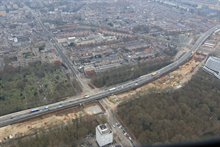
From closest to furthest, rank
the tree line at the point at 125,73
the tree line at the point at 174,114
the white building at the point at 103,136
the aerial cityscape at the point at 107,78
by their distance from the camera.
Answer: the white building at the point at 103,136 → the tree line at the point at 174,114 → the aerial cityscape at the point at 107,78 → the tree line at the point at 125,73

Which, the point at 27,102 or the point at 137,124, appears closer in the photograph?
the point at 137,124

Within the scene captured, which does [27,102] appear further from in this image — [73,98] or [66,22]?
[66,22]

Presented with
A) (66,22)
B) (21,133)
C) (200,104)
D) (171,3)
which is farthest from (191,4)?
(21,133)

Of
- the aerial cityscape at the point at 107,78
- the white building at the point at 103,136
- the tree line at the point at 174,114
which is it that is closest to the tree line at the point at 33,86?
the aerial cityscape at the point at 107,78

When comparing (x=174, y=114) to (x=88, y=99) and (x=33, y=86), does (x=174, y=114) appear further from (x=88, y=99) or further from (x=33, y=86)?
(x=33, y=86)

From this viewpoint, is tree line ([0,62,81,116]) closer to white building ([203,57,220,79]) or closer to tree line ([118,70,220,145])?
Answer: tree line ([118,70,220,145])

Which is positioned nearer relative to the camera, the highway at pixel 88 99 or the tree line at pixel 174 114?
the tree line at pixel 174 114

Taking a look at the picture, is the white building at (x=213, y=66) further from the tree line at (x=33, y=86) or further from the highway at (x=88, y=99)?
the tree line at (x=33, y=86)

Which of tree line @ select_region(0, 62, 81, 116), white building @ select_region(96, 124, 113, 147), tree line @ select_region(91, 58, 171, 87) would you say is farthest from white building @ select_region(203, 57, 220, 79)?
white building @ select_region(96, 124, 113, 147)
